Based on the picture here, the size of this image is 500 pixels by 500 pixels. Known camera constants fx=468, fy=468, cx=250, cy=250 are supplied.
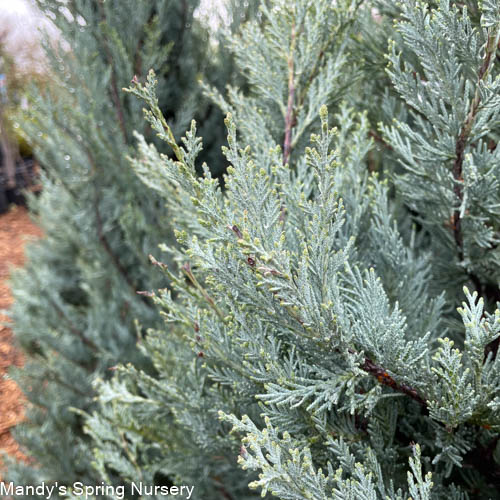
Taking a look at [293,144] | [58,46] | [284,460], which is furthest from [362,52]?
[58,46]

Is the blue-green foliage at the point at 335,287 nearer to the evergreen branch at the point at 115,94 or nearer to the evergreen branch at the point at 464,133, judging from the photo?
the evergreen branch at the point at 464,133

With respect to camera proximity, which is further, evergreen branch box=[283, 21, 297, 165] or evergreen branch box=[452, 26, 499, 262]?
evergreen branch box=[283, 21, 297, 165]

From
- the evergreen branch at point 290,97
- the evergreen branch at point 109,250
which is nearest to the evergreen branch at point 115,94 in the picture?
the evergreen branch at point 109,250

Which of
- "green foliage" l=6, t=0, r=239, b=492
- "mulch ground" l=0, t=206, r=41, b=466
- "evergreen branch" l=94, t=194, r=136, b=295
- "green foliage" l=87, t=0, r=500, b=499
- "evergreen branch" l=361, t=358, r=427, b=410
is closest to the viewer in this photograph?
"green foliage" l=87, t=0, r=500, b=499

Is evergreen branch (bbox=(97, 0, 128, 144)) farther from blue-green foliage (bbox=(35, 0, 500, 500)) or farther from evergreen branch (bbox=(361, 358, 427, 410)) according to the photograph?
evergreen branch (bbox=(361, 358, 427, 410))

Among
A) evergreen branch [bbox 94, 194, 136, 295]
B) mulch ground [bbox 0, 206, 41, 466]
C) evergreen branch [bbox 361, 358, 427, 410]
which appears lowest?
mulch ground [bbox 0, 206, 41, 466]

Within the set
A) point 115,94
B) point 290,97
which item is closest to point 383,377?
point 290,97

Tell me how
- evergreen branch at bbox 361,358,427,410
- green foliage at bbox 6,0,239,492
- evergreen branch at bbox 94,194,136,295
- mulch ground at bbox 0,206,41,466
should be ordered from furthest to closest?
mulch ground at bbox 0,206,41,466 → evergreen branch at bbox 94,194,136,295 → green foliage at bbox 6,0,239,492 → evergreen branch at bbox 361,358,427,410

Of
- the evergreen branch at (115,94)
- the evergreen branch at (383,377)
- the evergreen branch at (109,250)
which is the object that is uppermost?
the evergreen branch at (115,94)

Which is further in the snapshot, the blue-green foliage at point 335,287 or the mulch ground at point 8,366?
the mulch ground at point 8,366

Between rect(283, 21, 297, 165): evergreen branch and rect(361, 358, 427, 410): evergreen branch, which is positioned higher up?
rect(283, 21, 297, 165): evergreen branch

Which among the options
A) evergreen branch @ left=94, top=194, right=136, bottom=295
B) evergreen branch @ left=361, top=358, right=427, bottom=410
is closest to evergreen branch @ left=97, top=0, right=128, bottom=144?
evergreen branch @ left=94, top=194, right=136, bottom=295

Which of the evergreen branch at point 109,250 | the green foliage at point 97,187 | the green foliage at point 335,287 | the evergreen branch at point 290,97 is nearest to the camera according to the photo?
the green foliage at point 335,287

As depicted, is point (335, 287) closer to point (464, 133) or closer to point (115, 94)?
point (464, 133)
